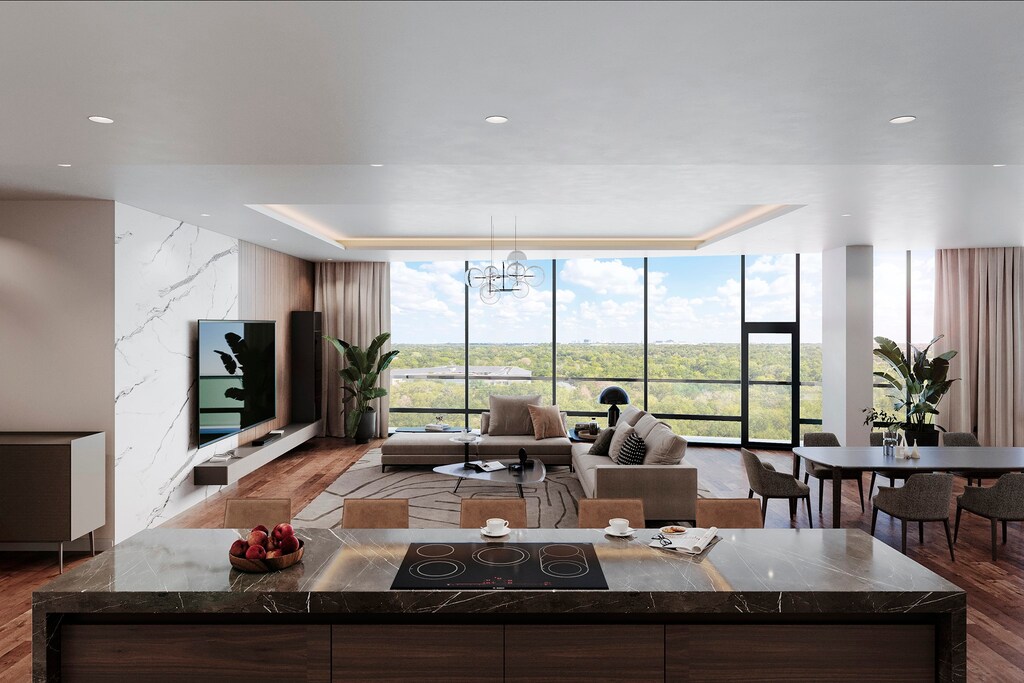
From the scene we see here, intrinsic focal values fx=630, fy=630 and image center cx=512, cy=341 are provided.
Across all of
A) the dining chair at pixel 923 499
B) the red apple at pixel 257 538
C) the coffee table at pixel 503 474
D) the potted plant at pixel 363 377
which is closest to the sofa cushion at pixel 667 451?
the coffee table at pixel 503 474

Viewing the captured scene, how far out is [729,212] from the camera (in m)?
6.23

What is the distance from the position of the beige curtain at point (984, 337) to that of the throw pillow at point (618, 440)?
4.61 meters

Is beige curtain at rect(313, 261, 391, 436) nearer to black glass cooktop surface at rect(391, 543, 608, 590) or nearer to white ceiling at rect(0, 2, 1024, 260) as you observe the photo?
white ceiling at rect(0, 2, 1024, 260)

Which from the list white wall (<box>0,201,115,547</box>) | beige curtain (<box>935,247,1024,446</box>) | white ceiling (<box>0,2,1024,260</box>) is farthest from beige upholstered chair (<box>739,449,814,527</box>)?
white wall (<box>0,201,115,547</box>)

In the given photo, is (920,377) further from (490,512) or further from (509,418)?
(490,512)

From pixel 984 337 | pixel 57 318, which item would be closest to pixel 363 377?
pixel 57 318

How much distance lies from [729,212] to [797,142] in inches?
131

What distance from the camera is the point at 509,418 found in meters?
7.64

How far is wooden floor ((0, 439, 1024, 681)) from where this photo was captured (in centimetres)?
318

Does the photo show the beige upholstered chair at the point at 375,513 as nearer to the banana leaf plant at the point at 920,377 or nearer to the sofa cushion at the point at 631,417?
the sofa cushion at the point at 631,417

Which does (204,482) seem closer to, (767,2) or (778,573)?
(778,573)

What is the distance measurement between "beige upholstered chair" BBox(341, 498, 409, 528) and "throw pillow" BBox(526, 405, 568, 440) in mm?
4192

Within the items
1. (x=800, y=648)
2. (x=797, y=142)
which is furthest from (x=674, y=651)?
(x=797, y=142)

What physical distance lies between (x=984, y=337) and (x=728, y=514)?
254 inches
